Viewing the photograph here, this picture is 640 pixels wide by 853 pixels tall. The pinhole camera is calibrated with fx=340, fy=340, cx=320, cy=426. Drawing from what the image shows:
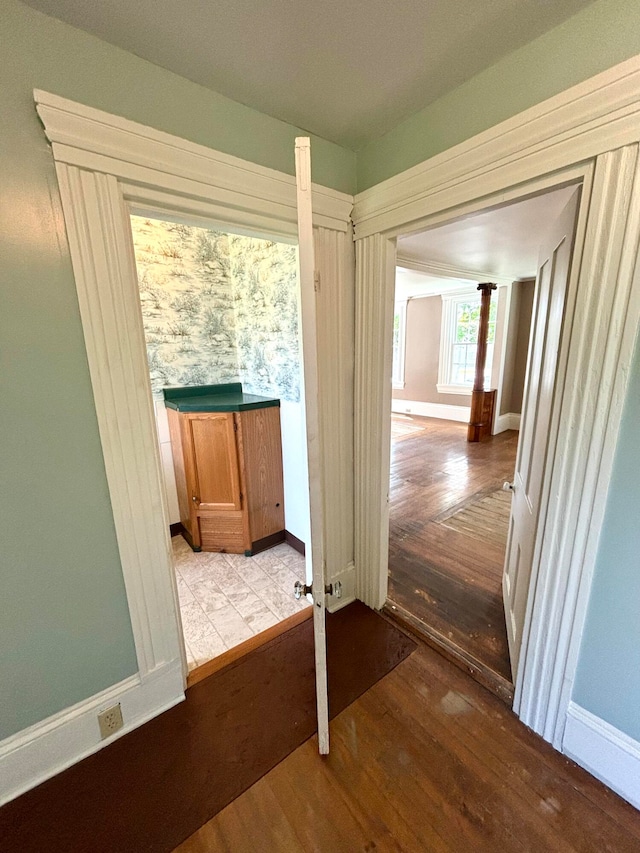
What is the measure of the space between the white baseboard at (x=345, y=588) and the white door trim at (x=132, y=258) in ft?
2.65

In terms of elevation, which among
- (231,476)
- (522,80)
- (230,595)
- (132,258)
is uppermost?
(522,80)

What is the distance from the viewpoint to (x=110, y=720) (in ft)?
4.27

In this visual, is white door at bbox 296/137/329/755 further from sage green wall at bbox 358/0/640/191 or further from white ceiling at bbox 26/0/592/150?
sage green wall at bbox 358/0/640/191

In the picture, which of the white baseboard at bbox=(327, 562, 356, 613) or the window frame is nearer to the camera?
the white baseboard at bbox=(327, 562, 356, 613)

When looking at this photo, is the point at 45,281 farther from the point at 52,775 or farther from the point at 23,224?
the point at 52,775

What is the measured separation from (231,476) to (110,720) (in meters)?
1.52

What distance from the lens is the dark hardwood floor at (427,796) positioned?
102 centimetres

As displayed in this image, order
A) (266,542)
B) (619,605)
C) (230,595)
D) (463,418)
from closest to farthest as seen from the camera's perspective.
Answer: (619,605) < (230,595) < (266,542) < (463,418)

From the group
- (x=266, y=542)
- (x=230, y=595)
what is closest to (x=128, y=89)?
(x=230, y=595)

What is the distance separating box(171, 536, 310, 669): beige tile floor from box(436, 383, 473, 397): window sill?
486 cm

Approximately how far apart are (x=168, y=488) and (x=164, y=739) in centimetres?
196

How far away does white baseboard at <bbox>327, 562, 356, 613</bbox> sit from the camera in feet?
6.38

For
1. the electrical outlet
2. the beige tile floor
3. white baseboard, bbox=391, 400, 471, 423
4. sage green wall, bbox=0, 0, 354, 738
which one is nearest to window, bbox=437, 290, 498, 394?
white baseboard, bbox=391, 400, 471, 423

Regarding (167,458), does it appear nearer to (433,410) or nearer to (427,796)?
(427,796)
